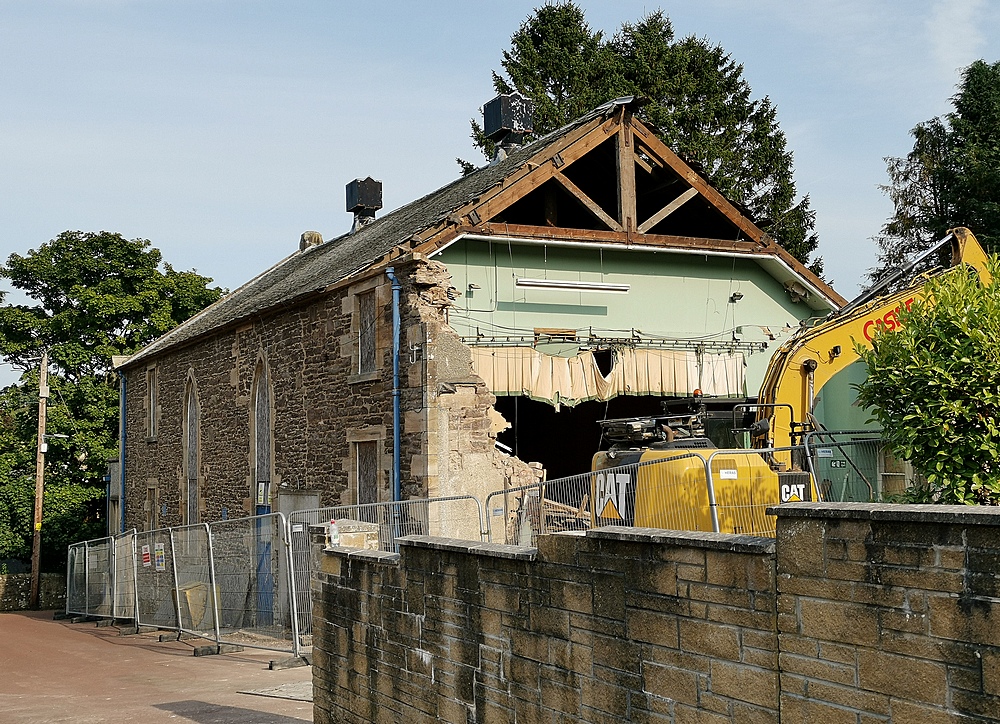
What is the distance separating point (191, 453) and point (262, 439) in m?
5.93

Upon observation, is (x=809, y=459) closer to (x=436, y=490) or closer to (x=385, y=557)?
(x=385, y=557)

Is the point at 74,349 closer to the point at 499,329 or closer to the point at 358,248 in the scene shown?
the point at 358,248

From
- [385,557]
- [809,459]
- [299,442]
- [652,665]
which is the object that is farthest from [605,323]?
[652,665]

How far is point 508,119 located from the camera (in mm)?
27531

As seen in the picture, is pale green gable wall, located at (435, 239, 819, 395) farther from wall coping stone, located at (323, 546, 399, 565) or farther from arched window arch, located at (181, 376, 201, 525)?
wall coping stone, located at (323, 546, 399, 565)

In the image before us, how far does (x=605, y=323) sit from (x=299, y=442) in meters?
6.64

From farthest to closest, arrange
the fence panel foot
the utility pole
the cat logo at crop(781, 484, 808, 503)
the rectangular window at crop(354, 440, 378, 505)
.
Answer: the utility pole → the rectangular window at crop(354, 440, 378, 505) → the fence panel foot → the cat logo at crop(781, 484, 808, 503)

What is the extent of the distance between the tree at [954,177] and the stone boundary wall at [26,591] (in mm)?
31593

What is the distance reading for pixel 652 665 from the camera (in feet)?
19.3

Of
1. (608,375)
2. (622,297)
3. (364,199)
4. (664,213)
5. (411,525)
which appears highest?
(364,199)

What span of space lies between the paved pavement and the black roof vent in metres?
14.3

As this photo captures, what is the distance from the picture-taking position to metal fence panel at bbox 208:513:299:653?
672 inches

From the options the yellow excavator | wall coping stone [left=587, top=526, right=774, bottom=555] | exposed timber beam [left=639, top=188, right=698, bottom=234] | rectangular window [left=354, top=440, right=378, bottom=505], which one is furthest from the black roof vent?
wall coping stone [left=587, top=526, right=774, bottom=555]

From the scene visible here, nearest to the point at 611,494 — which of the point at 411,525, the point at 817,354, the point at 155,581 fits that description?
the point at 817,354
